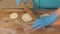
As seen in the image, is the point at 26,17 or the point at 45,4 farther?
the point at 45,4

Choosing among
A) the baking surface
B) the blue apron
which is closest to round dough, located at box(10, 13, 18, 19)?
the baking surface

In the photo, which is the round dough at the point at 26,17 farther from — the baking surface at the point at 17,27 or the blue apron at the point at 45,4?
the blue apron at the point at 45,4

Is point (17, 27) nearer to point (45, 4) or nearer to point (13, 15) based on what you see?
point (13, 15)

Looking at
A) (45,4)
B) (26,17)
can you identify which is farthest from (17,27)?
(45,4)

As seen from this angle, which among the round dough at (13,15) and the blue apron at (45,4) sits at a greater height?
the blue apron at (45,4)

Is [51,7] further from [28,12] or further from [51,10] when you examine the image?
[28,12]

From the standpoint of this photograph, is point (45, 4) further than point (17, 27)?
Yes

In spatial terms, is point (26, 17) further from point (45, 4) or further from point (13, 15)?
point (45, 4)

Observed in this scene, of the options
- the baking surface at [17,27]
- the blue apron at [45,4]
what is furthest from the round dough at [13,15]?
the blue apron at [45,4]

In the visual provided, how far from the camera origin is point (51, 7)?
69.1 inches

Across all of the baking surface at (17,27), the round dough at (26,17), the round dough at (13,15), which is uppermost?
the round dough at (13,15)

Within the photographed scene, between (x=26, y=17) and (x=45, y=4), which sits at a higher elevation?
(x=45, y=4)

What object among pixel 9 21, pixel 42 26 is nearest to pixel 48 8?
pixel 42 26

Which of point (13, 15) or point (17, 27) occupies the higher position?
point (13, 15)
